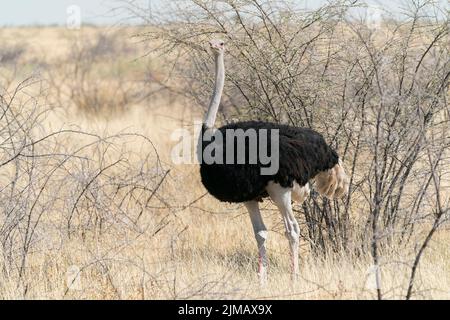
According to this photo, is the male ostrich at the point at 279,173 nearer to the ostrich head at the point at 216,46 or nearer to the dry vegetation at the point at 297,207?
the ostrich head at the point at 216,46

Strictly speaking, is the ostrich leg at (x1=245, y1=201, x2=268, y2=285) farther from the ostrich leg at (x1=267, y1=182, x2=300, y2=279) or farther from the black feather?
the black feather

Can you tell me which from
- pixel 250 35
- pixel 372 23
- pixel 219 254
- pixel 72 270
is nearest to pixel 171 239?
pixel 219 254

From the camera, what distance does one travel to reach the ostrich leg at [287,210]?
244 inches

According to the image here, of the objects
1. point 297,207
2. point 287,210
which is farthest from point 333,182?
point 297,207

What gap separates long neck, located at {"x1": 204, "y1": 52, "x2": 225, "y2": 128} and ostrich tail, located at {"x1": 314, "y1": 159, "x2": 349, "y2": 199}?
0.83 metres

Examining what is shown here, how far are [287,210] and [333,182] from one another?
41 centimetres

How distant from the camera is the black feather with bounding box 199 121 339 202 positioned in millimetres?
6021

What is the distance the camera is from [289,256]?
22.9 ft

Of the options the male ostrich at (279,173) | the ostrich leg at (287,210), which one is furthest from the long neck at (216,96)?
the ostrich leg at (287,210)

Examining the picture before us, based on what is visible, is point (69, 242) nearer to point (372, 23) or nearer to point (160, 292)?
point (160, 292)

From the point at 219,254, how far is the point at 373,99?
66.2 inches

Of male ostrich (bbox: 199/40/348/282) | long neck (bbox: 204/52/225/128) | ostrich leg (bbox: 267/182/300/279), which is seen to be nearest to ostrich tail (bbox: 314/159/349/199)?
male ostrich (bbox: 199/40/348/282)

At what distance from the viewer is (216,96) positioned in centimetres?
640

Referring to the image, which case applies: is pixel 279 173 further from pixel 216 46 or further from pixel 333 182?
pixel 216 46
